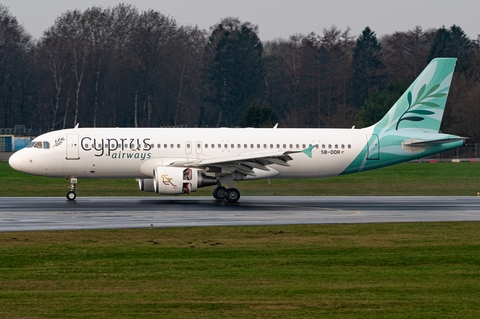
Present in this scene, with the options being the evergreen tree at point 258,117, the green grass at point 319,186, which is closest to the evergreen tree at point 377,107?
the evergreen tree at point 258,117

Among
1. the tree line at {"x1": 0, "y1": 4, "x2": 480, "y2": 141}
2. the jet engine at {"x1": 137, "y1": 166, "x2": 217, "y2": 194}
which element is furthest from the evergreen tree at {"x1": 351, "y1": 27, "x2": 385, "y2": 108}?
the jet engine at {"x1": 137, "y1": 166, "x2": 217, "y2": 194}

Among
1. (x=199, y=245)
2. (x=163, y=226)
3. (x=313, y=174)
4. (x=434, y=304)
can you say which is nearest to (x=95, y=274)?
(x=199, y=245)

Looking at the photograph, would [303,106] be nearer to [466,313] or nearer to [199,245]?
[199,245]

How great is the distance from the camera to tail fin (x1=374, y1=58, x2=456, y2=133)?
37719 mm

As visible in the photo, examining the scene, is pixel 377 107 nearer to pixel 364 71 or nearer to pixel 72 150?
pixel 364 71

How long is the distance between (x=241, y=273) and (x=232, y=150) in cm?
1958

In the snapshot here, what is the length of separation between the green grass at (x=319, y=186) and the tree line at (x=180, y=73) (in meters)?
32.0

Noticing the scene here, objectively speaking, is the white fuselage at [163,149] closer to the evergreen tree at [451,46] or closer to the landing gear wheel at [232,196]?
the landing gear wheel at [232,196]

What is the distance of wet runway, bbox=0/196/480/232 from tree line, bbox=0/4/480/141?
165 feet

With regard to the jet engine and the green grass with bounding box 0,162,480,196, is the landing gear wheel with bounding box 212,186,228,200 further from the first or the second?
the green grass with bounding box 0,162,480,196

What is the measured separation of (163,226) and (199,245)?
4472mm

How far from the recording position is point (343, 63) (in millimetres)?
112562

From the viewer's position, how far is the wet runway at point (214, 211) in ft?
85.9

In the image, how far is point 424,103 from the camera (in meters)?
37.8
